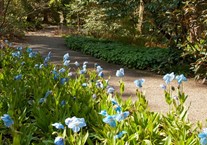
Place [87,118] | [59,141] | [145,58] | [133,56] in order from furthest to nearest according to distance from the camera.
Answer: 1. [133,56]
2. [145,58]
3. [87,118]
4. [59,141]

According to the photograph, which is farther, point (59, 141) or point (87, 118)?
point (87, 118)

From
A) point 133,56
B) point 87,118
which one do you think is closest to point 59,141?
point 87,118

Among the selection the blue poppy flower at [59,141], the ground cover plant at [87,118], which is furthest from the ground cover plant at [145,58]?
the blue poppy flower at [59,141]

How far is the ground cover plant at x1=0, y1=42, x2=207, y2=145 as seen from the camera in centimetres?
224

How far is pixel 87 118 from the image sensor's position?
3111mm

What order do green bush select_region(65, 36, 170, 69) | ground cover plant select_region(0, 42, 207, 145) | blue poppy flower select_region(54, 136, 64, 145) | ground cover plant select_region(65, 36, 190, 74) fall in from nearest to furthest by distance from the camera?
blue poppy flower select_region(54, 136, 64, 145) → ground cover plant select_region(0, 42, 207, 145) → ground cover plant select_region(65, 36, 190, 74) → green bush select_region(65, 36, 170, 69)

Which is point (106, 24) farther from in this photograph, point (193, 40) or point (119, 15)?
point (193, 40)

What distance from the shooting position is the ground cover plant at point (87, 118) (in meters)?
2.24

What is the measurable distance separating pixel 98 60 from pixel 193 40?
3.43 meters

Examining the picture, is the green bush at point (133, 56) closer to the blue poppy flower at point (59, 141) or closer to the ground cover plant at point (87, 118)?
the ground cover plant at point (87, 118)

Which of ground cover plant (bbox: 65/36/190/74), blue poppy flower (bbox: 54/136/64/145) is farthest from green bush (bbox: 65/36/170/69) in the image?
blue poppy flower (bbox: 54/136/64/145)

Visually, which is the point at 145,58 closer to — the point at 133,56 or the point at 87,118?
the point at 133,56

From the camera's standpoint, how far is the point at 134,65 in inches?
335

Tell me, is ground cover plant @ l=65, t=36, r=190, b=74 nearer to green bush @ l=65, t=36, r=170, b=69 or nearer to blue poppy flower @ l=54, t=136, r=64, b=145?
green bush @ l=65, t=36, r=170, b=69
